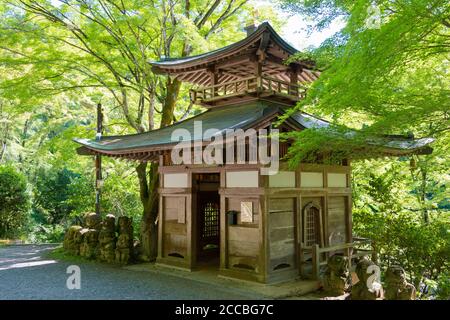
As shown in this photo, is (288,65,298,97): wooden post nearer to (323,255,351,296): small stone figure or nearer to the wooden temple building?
the wooden temple building

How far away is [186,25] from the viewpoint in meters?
11.5

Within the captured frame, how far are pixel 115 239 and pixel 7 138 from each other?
1774 centimetres

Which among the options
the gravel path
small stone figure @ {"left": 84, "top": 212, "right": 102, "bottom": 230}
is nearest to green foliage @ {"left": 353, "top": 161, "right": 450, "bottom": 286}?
the gravel path

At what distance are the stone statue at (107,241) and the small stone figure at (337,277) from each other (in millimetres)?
6634

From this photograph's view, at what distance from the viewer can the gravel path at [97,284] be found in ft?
25.7

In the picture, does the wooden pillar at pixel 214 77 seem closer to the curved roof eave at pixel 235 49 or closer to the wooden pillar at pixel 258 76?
the curved roof eave at pixel 235 49

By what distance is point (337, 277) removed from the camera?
328 inches

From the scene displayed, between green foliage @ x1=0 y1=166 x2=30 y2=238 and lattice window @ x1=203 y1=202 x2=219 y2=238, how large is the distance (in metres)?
12.0

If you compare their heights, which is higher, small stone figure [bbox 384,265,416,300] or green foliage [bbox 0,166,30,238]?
green foliage [bbox 0,166,30,238]

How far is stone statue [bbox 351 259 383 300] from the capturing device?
7.64m

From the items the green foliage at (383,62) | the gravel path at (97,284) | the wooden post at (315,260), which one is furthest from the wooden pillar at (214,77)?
the gravel path at (97,284)

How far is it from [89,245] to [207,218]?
4.05 m

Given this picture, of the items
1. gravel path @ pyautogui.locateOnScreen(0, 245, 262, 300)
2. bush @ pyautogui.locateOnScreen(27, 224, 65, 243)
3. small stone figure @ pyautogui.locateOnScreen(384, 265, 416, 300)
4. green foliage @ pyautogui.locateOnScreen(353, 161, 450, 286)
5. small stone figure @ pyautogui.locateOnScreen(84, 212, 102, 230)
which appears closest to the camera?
small stone figure @ pyautogui.locateOnScreen(384, 265, 416, 300)
